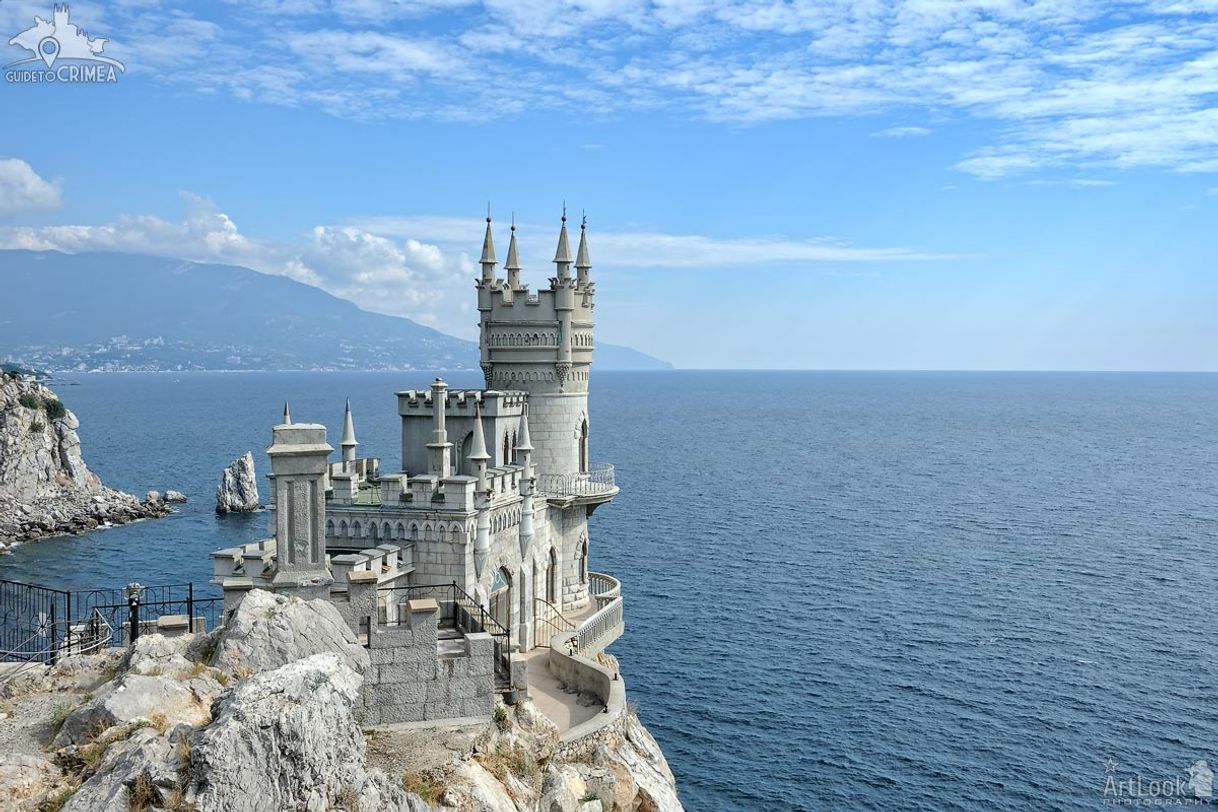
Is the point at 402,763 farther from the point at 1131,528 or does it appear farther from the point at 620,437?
the point at 620,437

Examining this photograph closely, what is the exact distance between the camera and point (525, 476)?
113 ft

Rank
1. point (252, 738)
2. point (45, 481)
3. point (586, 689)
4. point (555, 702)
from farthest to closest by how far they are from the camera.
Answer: point (45, 481), point (586, 689), point (555, 702), point (252, 738)

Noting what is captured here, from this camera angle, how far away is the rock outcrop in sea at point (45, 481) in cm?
8169

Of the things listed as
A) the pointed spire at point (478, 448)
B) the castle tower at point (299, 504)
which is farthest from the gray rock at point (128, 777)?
the pointed spire at point (478, 448)

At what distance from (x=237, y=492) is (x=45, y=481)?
657 inches

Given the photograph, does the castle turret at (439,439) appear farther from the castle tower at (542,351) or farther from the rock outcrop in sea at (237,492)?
the rock outcrop in sea at (237,492)

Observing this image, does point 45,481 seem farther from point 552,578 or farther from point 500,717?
point 500,717

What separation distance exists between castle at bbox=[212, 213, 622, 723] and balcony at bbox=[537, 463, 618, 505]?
0.20ft

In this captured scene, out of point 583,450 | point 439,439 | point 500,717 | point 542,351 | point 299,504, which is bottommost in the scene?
point 500,717

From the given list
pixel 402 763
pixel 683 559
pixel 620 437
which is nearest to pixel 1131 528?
pixel 683 559

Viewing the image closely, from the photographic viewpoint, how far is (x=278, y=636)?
16.4 metres

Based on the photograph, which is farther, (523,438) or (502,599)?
(523,438)

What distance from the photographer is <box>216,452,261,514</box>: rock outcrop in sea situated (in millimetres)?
91250

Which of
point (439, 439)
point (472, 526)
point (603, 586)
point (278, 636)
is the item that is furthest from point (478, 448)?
point (603, 586)
